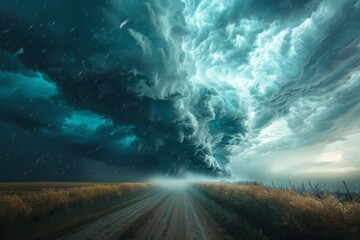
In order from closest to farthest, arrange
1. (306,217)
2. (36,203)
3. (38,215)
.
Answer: (306,217) → (38,215) → (36,203)

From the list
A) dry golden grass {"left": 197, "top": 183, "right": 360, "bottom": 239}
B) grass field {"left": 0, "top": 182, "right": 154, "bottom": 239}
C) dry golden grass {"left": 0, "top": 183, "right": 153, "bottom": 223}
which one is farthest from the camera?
dry golden grass {"left": 0, "top": 183, "right": 153, "bottom": 223}

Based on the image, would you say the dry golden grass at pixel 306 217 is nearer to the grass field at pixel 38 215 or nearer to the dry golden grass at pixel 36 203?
the grass field at pixel 38 215

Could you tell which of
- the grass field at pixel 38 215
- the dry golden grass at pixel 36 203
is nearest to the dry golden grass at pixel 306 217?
the grass field at pixel 38 215

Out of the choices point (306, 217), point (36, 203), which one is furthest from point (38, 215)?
point (306, 217)

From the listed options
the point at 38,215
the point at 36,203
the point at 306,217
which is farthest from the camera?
the point at 36,203

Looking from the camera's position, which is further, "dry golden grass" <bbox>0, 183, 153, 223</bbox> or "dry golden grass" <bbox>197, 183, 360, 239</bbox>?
"dry golden grass" <bbox>0, 183, 153, 223</bbox>

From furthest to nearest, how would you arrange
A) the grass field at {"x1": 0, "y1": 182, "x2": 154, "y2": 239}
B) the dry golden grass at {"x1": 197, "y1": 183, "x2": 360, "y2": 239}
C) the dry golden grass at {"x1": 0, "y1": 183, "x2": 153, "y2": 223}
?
1. the dry golden grass at {"x1": 0, "y1": 183, "x2": 153, "y2": 223}
2. the grass field at {"x1": 0, "y1": 182, "x2": 154, "y2": 239}
3. the dry golden grass at {"x1": 197, "y1": 183, "x2": 360, "y2": 239}

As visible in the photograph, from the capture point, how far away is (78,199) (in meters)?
23.5

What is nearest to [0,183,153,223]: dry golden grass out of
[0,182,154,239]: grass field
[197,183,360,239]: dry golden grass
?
[0,182,154,239]: grass field

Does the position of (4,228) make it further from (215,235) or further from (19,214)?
(215,235)

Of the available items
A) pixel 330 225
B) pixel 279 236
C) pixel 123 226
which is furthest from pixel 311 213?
pixel 123 226

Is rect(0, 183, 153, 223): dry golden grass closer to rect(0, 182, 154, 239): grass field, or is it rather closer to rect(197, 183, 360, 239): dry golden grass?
rect(0, 182, 154, 239): grass field

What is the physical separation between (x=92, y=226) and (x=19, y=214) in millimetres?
4746

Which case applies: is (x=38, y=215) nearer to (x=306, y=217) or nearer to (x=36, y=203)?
(x=36, y=203)
